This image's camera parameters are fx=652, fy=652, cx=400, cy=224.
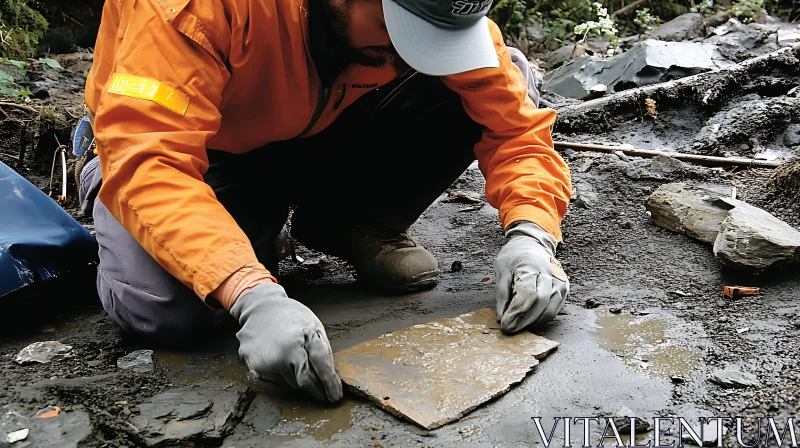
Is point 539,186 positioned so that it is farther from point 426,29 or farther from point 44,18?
point 44,18

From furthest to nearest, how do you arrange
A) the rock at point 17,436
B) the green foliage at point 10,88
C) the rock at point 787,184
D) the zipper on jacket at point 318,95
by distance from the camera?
the green foliage at point 10,88, the rock at point 787,184, the zipper on jacket at point 318,95, the rock at point 17,436

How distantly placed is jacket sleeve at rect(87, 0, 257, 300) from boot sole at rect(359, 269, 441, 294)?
0.81 m

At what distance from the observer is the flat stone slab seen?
1.46m

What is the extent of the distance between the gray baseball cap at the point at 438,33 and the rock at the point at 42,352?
3.99 ft

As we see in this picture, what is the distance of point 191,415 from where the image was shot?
1.44 meters

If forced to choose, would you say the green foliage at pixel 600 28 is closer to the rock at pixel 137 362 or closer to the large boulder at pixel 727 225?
the large boulder at pixel 727 225

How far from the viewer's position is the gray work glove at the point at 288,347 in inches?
56.7

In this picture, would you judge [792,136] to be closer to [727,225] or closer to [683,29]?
[727,225]

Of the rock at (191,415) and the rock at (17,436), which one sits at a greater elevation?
the rock at (17,436)

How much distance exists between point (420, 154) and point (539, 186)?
528mm

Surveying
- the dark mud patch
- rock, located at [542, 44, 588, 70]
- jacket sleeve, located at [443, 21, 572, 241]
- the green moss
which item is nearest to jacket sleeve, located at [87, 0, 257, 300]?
jacket sleeve, located at [443, 21, 572, 241]

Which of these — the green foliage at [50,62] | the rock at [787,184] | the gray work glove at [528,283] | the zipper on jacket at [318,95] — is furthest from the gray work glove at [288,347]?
the green foliage at [50,62]

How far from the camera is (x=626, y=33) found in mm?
7305

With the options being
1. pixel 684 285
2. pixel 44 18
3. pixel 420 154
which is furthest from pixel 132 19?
pixel 44 18
